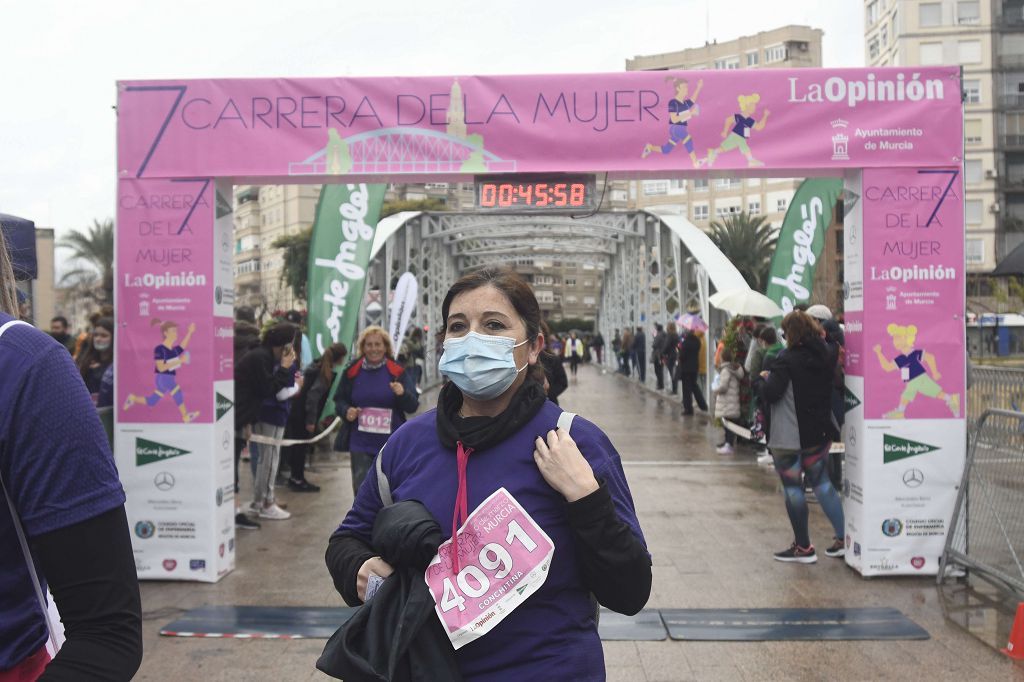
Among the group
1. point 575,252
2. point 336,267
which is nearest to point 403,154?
point 336,267

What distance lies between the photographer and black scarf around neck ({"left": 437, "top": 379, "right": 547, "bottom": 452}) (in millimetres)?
2387

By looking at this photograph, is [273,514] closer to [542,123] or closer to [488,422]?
[542,123]

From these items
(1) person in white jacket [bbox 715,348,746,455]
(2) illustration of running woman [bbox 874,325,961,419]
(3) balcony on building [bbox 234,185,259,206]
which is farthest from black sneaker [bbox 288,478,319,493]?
(3) balcony on building [bbox 234,185,259,206]

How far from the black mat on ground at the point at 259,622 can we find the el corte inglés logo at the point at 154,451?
125 cm

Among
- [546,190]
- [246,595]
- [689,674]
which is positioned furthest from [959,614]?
[246,595]

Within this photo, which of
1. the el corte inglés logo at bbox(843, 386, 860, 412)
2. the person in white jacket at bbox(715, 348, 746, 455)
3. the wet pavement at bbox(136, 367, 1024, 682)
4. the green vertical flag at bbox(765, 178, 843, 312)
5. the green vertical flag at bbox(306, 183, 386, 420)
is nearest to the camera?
the wet pavement at bbox(136, 367, 1024, 682)

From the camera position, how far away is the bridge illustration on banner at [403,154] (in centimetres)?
712

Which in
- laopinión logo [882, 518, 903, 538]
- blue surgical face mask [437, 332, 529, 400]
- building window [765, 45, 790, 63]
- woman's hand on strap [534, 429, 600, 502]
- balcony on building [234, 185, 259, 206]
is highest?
building window [765, 45, 790, 63]

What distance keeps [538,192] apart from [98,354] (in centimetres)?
423

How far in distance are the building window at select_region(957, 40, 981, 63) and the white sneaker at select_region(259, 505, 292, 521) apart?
69.5 meters

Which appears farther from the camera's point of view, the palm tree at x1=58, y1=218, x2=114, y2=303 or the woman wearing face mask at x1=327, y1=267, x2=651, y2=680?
the palm tree at x1=58, y1=218, x2=114, y2=303

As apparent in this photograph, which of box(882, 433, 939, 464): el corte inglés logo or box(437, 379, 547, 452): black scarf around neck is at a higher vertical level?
box(437, 379, 547, 452): black scarf around neck

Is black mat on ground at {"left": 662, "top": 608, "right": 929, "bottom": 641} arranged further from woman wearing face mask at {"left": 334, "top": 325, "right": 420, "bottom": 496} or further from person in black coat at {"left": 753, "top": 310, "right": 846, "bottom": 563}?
woman wearing face mask at {"left": 334, "top": 325, "right": 420, "bottom": 496}

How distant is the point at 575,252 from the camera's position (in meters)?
39.6
